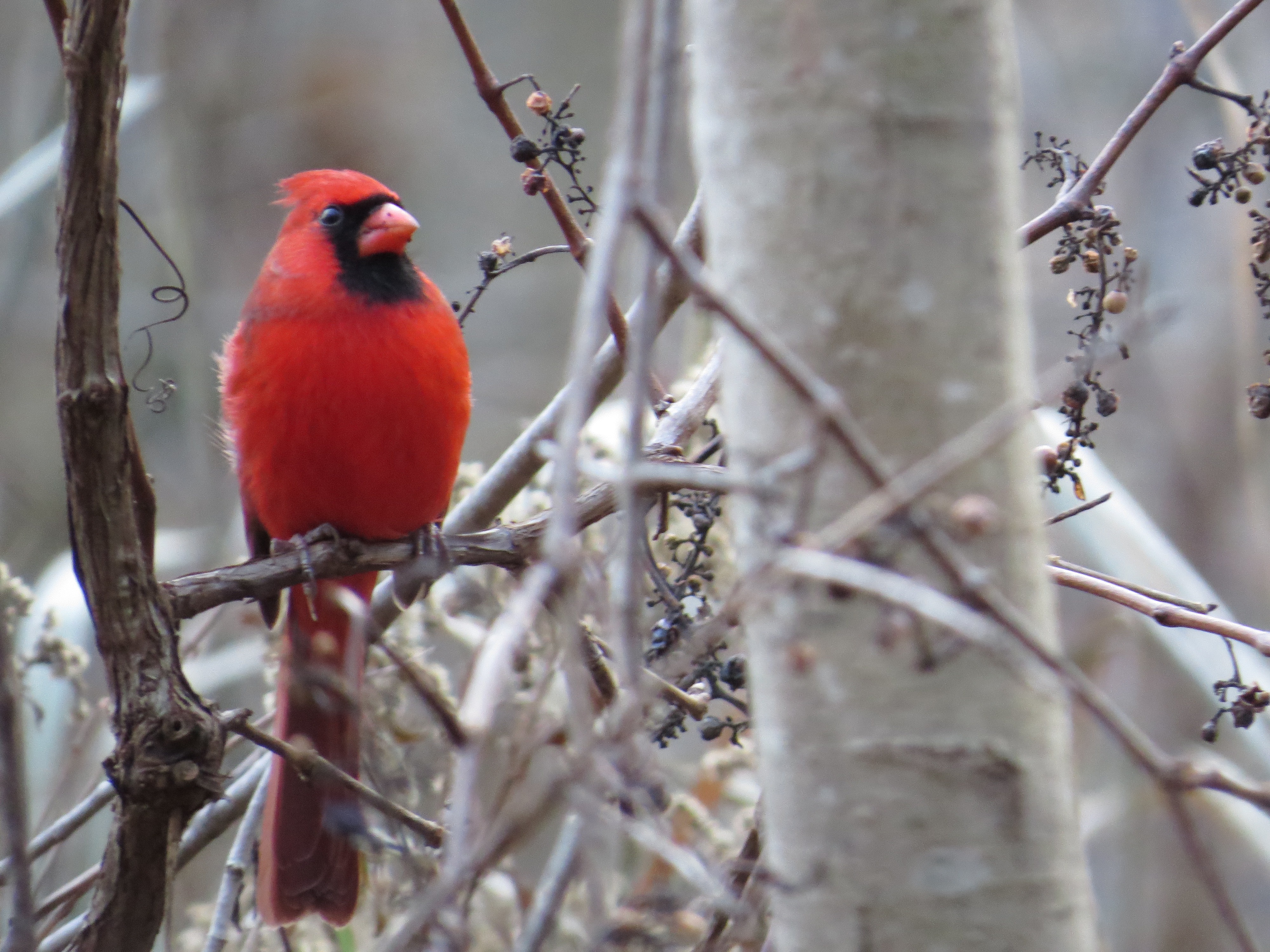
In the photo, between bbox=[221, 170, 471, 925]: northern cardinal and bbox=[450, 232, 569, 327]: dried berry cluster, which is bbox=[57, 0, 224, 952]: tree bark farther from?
bbox=[221, 170, 471, 925]: northern cardinal

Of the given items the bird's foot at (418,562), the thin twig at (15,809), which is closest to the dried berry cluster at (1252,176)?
the bird's foot at (418,562)

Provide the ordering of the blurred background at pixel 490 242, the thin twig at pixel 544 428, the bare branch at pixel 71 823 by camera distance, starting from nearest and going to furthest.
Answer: the bare branch at pixel 71 823 → the thin twig at pixel 544 428 → the blurred background at pixel 490 242

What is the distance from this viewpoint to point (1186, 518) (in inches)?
195

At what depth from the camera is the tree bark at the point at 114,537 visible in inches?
43.8

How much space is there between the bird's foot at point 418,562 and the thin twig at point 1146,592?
0.73 metres

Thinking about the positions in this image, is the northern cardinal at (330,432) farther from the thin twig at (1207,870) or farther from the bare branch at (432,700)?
the thin twig at (1207,870)

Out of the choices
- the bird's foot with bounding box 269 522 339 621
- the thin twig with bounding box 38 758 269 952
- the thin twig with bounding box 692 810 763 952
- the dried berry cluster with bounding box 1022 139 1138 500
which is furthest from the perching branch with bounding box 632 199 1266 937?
the thin twig with bounding box 38 758 269 952

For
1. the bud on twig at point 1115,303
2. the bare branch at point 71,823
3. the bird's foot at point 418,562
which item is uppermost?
the bud on twig at point 1115,303

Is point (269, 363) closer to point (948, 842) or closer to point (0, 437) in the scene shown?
point (948, 842)

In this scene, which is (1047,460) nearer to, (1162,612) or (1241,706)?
(1162,612)

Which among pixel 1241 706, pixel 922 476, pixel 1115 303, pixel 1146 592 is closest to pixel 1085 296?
pixel 1115 303

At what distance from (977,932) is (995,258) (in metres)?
0.43

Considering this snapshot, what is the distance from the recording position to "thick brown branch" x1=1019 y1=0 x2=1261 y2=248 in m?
1.41

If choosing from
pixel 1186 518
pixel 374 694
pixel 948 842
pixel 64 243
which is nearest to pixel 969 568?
pixel 948 842
